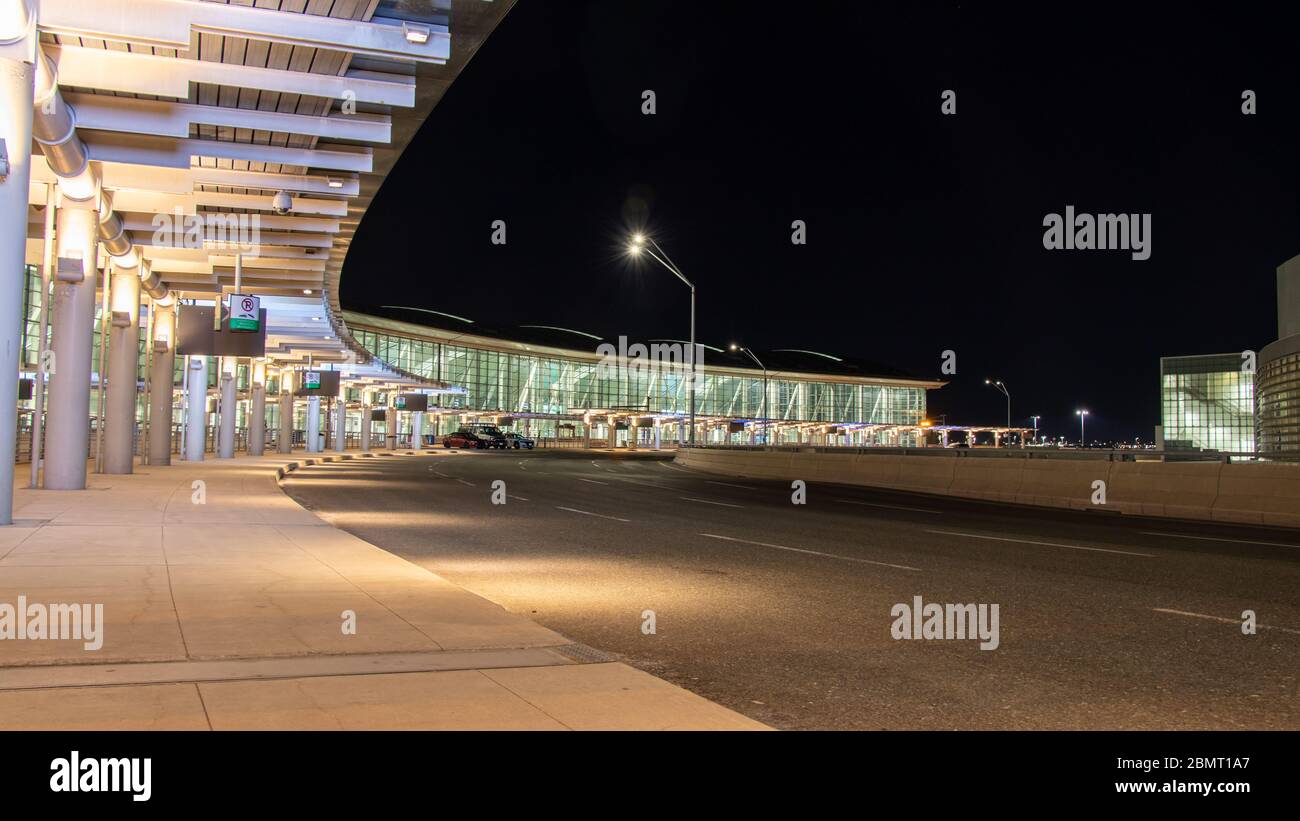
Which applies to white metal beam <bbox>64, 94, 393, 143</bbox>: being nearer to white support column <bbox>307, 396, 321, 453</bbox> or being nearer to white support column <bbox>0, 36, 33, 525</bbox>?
white support column <bbox>0, 36, 33, 525</bbox>

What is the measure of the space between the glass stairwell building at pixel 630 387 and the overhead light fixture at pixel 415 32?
2986 inches

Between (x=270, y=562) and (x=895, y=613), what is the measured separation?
6176 mm

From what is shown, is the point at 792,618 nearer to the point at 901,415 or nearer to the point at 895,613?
the point at 895,613

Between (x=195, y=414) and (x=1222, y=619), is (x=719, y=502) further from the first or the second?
(x=195, y=414)

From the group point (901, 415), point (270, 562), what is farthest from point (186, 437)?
point (901, 415)

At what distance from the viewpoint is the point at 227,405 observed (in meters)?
41.7

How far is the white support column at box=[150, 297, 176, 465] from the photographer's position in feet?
105

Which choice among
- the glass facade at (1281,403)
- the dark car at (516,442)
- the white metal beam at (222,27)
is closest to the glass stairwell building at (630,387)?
the dark car at (516,442)

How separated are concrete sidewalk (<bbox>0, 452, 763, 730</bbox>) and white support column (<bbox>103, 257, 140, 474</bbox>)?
15147 millimetres

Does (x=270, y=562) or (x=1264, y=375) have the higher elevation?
(x=1264, y=375)

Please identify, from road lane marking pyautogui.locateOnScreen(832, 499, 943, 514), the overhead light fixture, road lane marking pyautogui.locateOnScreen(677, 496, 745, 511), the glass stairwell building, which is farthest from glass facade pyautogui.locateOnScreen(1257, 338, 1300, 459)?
the overhead light fixture
